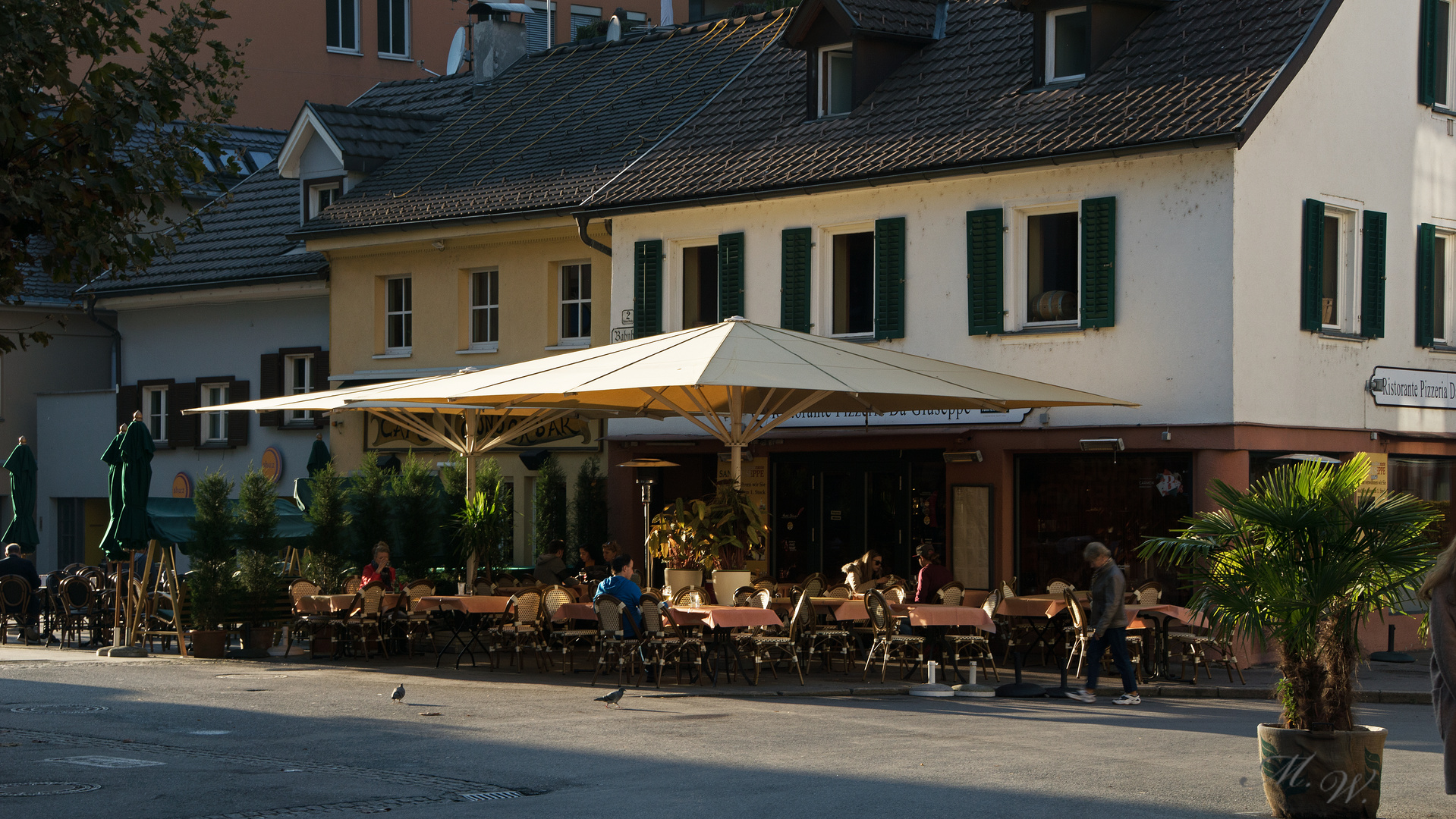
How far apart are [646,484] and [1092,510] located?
18.0ft

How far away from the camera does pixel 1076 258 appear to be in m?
20.5

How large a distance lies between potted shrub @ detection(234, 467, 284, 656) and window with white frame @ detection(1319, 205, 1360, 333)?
12.3 metres

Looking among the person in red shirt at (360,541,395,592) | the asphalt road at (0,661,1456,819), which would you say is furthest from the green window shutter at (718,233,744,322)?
the asphalt road at (0,661,1456,819)

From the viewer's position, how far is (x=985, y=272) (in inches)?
826

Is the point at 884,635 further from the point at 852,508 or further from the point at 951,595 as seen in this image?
the point at 852,508

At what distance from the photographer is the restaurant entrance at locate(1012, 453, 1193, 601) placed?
1997cm

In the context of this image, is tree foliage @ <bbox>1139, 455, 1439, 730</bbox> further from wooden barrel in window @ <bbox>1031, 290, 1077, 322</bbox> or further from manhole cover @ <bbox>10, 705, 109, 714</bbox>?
wooden barrel in window @ <bbox>1031, 290, 1077, 322</bbox>

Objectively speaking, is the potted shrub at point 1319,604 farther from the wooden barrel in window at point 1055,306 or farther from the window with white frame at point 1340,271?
the window with white frame at point 1340,271

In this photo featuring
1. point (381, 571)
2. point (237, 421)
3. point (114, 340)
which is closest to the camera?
point (381, 571)

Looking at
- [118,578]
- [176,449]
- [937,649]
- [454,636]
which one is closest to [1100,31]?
[937,649]

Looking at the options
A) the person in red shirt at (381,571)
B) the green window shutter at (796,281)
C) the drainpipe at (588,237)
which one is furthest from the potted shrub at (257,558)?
the green window shutter at (796,281)

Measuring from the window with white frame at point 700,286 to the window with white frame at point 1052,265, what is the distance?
15.8 ft

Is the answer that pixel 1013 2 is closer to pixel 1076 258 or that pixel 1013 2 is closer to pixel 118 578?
pixel 1076 258

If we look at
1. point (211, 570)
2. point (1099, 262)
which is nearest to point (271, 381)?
point (211, 570)
